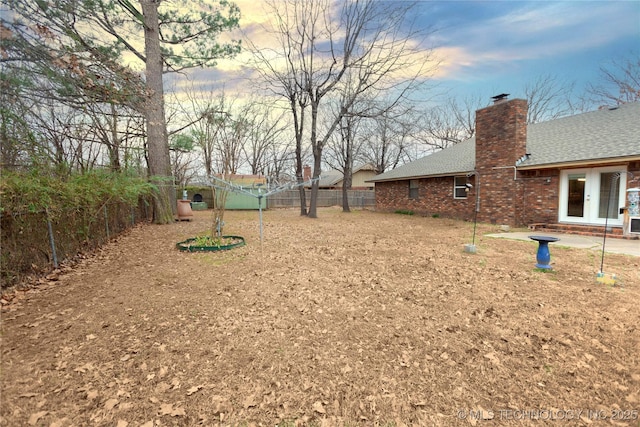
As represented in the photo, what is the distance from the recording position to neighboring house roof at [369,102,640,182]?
866 centimetres

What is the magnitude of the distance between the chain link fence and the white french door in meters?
12.9

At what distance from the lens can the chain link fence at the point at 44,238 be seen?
3787 millimetres

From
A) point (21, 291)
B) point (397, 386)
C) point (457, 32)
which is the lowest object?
point (397, 386)

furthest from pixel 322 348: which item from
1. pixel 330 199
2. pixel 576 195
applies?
pixel 330 199

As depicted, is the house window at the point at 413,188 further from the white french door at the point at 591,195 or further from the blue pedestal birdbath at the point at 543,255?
the blue pedestal birdbath at the point at 543,255

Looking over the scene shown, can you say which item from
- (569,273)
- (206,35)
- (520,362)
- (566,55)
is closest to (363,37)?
(206,35)

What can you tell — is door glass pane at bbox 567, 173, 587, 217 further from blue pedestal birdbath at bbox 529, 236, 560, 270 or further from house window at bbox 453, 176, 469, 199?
blue pedestal birdbath at bbox 529, 236, 560, 270

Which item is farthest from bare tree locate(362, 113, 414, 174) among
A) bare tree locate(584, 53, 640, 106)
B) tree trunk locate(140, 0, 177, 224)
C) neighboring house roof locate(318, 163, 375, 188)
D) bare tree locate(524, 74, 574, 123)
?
tree trunk locate(140, 0, 177, 224)

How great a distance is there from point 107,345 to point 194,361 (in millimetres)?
926

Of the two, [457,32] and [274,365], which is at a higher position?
[457,32]

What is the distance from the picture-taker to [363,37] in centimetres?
1344

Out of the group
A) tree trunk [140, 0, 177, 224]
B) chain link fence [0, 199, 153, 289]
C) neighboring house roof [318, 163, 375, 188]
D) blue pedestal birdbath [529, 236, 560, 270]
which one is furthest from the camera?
neighboring house roof [318, 163, 375, 188]

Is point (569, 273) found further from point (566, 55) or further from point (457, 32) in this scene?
point (566, 55)

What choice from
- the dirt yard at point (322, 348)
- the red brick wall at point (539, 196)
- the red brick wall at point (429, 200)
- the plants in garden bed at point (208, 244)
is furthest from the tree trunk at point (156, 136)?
the red brick wall at point (539, 196)
